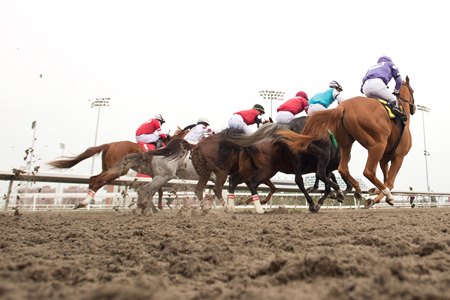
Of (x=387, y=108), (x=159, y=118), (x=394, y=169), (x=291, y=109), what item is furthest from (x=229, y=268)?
(x=159, y=118)

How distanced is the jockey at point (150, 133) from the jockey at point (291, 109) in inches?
101

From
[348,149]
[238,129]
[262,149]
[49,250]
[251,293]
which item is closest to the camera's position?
[251,293]

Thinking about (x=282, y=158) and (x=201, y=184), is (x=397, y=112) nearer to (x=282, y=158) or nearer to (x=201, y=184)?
(x=282, y=158)

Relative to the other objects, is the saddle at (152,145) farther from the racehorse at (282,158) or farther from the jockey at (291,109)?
the jockey at (291,109)

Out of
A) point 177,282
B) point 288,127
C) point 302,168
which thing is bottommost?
point 177,282

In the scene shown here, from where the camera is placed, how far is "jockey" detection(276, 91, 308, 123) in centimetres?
745

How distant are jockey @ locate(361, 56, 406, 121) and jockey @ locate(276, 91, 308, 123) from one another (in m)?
1.49

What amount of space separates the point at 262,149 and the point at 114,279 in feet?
17.5

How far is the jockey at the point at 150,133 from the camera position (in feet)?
26.6

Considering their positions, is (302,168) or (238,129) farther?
(238,129)

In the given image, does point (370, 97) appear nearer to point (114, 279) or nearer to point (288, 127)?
point (288, 127)

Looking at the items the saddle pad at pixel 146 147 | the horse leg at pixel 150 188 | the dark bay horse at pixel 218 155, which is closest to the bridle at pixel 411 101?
the dark bay horse at pixel 218 155

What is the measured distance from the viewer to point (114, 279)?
1.55 m

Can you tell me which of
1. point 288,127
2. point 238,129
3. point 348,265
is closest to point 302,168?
point 288,127
